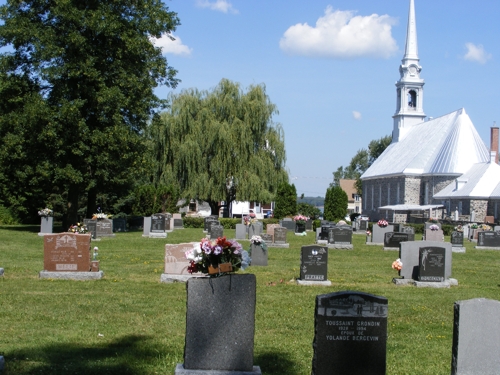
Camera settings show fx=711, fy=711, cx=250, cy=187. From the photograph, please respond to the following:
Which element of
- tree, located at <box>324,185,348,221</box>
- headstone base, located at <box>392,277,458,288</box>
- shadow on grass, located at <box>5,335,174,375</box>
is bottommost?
shadow on grass, located at <box>5,335,174,375</box>

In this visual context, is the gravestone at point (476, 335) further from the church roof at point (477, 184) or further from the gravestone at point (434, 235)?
the church roof at point (477, 184)

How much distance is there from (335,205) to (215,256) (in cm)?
4697

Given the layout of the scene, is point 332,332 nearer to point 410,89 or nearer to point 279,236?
point 279,236

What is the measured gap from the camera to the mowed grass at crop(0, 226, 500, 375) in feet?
26.7

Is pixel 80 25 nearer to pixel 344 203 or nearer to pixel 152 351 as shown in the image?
pixel 152 351

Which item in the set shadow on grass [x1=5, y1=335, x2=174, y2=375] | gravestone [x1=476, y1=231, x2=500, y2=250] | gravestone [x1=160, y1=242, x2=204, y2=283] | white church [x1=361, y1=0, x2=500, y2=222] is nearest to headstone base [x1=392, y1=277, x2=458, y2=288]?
gravestone [x1=160, y1=242, x2=204, y2=283]

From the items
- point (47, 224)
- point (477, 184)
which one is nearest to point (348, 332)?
point (47, 224)

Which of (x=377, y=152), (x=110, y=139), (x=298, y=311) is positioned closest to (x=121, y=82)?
(x=110, y=139)

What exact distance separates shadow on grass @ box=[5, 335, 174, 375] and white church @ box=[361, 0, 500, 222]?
135 ft

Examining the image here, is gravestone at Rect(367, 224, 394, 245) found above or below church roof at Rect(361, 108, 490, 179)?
below

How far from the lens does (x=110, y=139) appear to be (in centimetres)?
3044

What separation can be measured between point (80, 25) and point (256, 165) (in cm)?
1969

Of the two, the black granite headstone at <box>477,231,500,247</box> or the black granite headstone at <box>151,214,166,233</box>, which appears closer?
the black granite headstone at <box>477,231,500,247</box>

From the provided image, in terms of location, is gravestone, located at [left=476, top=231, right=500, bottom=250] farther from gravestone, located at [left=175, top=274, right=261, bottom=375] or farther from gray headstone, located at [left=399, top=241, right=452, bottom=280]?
gravestone, located at [left=175, top=274, right=261, bottom=375]
